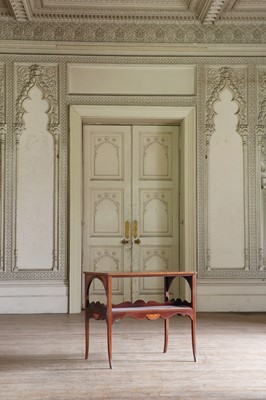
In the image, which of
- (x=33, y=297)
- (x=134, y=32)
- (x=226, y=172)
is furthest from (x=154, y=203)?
(x=134, y=32)

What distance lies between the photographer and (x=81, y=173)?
7043 mm

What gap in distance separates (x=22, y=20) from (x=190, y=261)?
3.52m

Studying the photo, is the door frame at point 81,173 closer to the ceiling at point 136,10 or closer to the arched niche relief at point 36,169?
the arched niche relief at point 36,169

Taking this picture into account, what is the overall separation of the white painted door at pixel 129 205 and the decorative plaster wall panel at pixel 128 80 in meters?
0.48

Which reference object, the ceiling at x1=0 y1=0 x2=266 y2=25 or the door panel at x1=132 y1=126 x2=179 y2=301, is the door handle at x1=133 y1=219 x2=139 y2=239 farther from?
the ceiling at x1=0 y1=0 x2=266 y2=25

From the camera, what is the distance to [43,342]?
4.93 m

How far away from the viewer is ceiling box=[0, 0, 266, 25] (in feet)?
21.7

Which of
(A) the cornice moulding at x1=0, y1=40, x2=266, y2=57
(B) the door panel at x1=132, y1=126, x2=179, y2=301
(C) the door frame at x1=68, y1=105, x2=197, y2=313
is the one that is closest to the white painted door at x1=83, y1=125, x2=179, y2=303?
(B) the door panel at x1=132, y1=126, x2=179, y2=301

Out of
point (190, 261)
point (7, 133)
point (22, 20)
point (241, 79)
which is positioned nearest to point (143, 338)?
point (190, 261)

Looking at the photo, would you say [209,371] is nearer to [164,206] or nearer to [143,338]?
[143,338]

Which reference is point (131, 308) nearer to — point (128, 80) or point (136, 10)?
point (128, 80)

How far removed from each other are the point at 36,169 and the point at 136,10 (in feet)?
7.28

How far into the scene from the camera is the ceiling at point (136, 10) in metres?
6.61

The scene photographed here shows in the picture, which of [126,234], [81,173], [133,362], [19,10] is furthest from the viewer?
[126,234]
